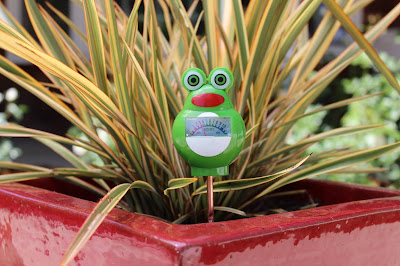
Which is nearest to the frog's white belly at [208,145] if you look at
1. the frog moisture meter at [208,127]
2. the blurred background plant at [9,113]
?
the frog moisture meter at [208,127]

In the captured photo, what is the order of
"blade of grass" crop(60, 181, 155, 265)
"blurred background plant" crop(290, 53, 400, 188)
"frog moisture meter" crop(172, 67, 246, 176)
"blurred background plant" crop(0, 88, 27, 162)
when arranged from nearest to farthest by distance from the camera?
1. "blade of grass" crop(60, 181, 155, 265)
2. "frog moisture meter" crop(172, 67, 246, 176)
3. "blurred background plant" crop(290, 53, 400, 188)
4. "blurred background plant" crop(0, 88, 27, 162)

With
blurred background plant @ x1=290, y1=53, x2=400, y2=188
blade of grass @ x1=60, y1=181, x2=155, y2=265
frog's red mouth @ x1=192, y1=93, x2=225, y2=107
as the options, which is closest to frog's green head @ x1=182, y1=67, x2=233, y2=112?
frog's red mouth @ x1=192, y1=93, x2=225, y2=107

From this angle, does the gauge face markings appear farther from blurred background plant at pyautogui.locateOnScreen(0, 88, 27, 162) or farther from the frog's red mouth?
blurred background plant at pyautogui.locateOnScreen(0, 88, 27, 162)

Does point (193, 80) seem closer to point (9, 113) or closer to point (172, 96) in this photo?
point (172, 96)

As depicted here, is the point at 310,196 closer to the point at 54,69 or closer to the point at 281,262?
the point at 281,262

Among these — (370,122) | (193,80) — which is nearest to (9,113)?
(370,122)
